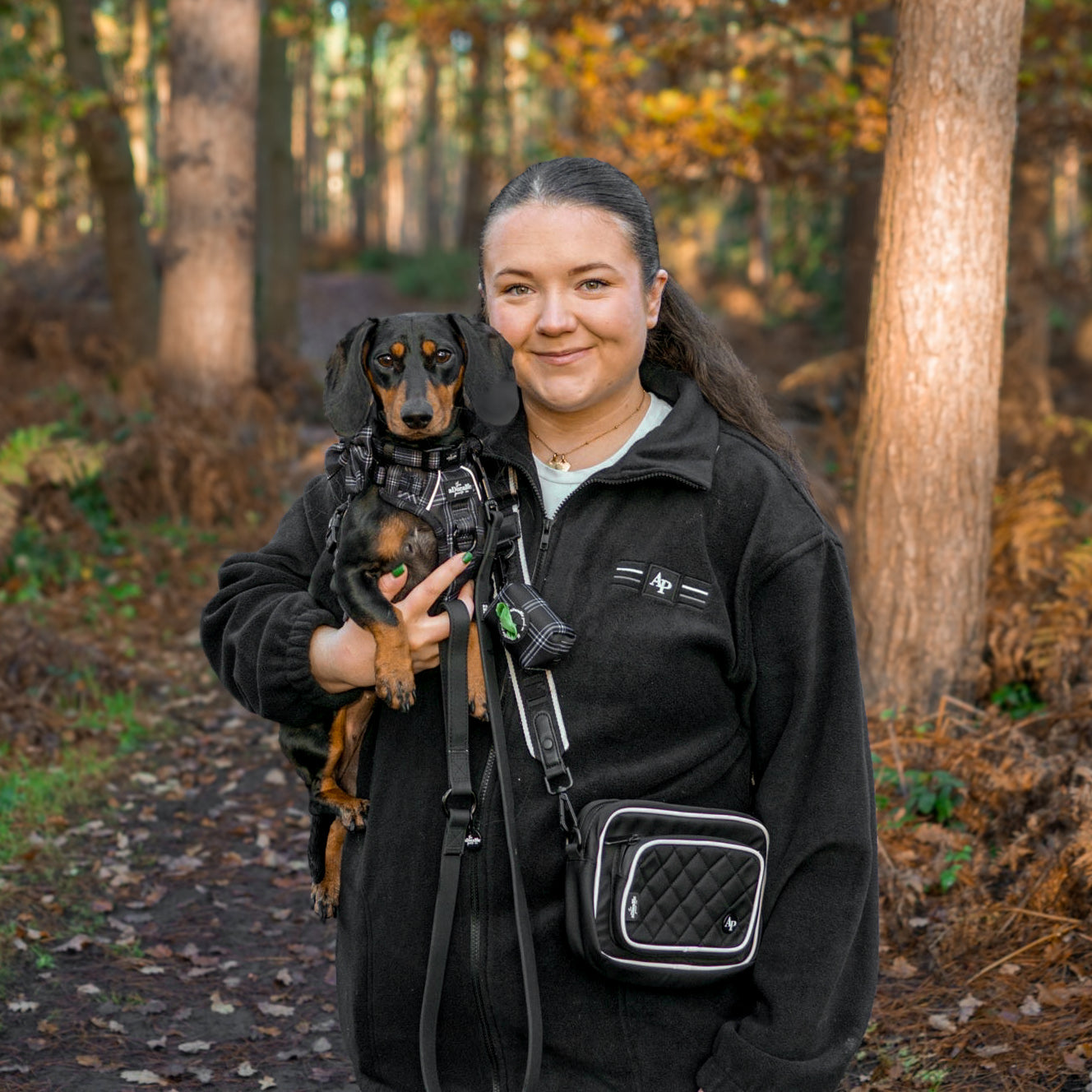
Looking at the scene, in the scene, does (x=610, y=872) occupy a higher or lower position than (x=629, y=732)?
lower

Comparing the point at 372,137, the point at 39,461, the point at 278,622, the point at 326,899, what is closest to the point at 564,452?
the point at 278,622

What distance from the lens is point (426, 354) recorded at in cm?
268

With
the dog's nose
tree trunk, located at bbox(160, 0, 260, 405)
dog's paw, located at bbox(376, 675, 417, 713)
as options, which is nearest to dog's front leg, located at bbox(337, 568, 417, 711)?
dog's paw, located at bbox(376, 675, 417, 713)

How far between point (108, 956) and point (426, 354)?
124 inches

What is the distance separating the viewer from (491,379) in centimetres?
245

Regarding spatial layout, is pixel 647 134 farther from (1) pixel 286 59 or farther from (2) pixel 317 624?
(1) pixel 286 59

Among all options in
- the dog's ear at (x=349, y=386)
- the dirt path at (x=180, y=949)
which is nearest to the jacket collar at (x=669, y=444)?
the dog's ear at (x=349, y=386)

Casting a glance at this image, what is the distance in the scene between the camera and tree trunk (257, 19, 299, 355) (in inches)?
599

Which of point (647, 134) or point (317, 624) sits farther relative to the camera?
point (647, 134)

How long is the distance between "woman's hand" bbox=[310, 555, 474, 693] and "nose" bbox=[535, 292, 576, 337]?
50 cm

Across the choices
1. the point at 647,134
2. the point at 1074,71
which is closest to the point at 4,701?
the point at 647,134

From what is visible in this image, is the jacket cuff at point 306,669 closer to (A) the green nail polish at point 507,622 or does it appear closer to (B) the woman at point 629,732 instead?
(B) the woman at point 629,732

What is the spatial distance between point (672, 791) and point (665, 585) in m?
0.37

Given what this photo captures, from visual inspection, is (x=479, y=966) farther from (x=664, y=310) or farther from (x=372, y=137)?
(x=372, y=137)
